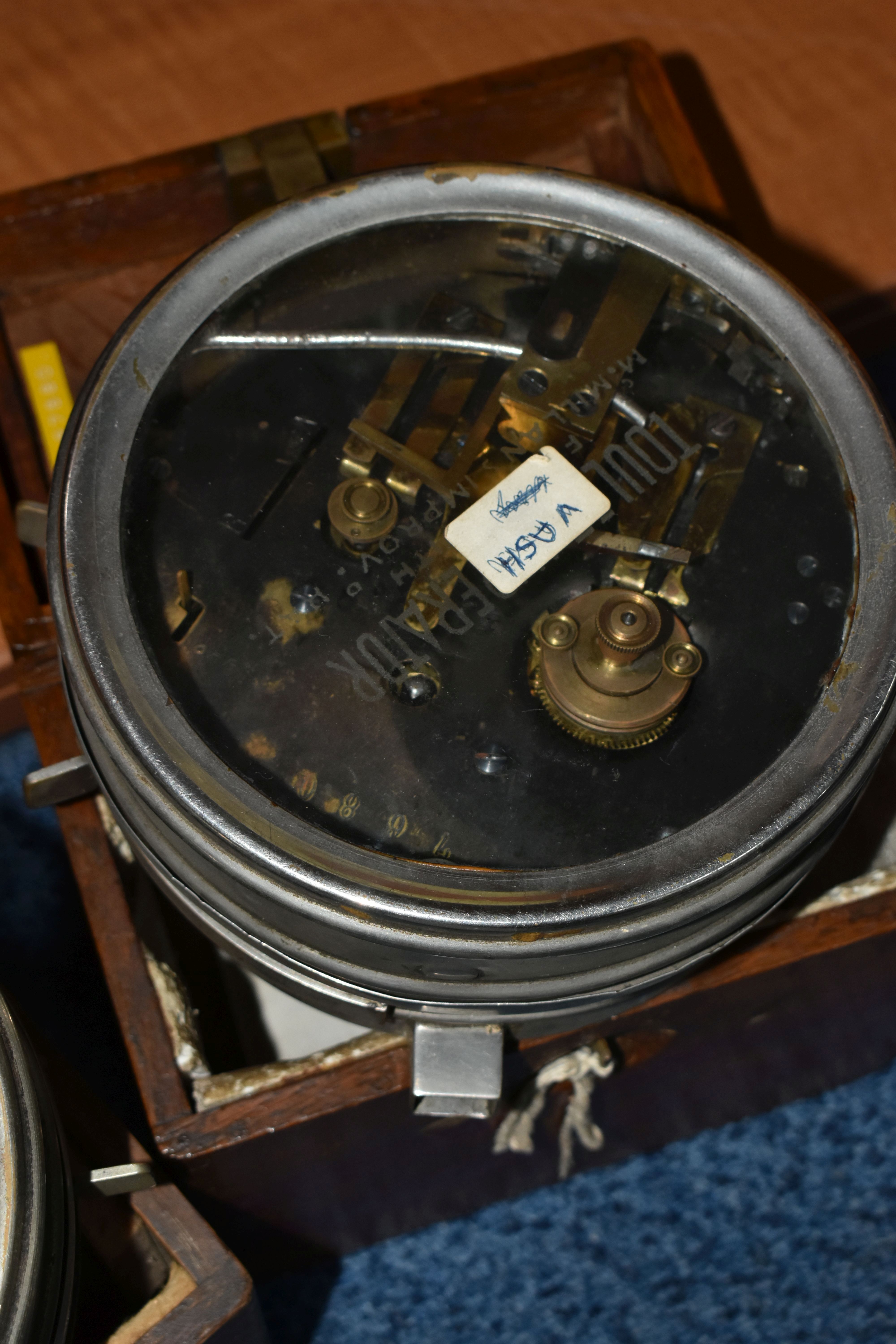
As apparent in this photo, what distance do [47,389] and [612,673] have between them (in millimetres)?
481

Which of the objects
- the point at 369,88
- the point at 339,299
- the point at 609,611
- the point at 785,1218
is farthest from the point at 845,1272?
the point at 369,88

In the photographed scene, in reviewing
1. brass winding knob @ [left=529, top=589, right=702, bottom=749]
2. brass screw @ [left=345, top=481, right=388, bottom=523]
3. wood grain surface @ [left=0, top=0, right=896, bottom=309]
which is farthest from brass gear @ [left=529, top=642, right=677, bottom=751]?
wood grain surface @ [left=0, top=0, right=896, bottom=309]

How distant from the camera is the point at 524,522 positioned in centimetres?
64

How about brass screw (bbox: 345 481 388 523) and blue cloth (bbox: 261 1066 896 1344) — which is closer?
brass screw (bbox: 345 481 388 523)

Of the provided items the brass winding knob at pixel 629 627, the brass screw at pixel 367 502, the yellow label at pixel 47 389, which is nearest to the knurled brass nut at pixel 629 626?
the brass winding knob at pixel 629 627

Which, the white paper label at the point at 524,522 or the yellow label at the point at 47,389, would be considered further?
the yellow label at the point at 47,389

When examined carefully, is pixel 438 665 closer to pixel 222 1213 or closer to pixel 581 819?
pixel 581 819

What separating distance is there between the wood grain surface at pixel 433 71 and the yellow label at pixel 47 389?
0.67 ft

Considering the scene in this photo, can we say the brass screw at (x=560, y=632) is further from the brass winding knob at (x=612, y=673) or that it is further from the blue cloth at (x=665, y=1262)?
the blue cloth at (x=665, y=1262)

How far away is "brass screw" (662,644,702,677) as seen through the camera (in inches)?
24.2

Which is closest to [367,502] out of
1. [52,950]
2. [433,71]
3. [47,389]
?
[47,389]

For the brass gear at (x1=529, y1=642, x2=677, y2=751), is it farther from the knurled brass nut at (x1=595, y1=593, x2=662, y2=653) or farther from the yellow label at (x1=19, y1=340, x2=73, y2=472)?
the yellow label at (x1=19, y1=340, x2=73, y2=472)

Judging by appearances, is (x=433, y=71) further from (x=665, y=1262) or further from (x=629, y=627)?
(x=665, y=1262)

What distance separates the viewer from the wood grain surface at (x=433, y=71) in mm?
1028
